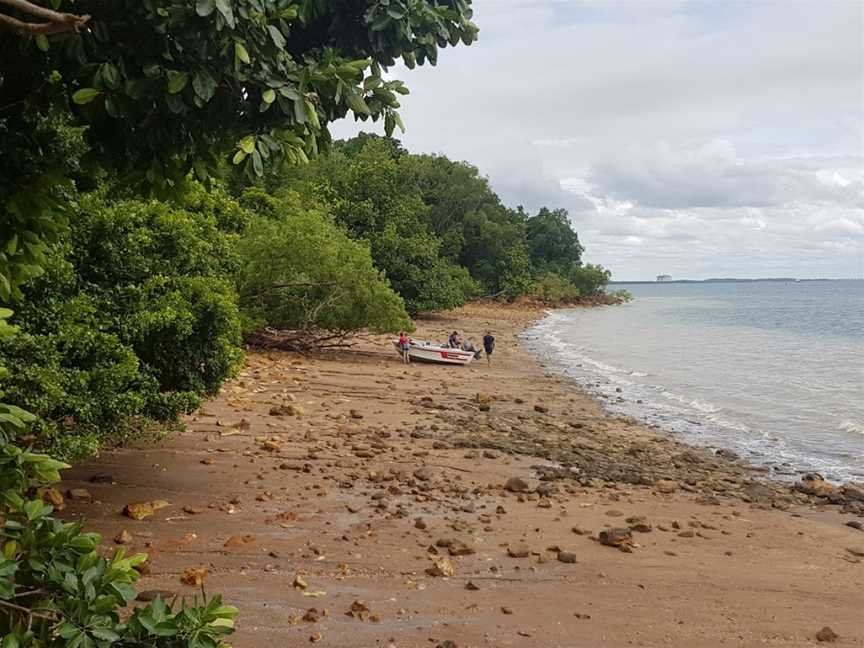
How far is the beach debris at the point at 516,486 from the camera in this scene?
926 centimetres

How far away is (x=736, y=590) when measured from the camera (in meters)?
6.74

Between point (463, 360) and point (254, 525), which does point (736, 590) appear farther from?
point (463, 360)

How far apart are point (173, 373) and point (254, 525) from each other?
178 cm

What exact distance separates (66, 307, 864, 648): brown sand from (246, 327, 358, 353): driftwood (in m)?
7.50

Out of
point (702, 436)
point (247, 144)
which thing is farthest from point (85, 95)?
point (702, 436)

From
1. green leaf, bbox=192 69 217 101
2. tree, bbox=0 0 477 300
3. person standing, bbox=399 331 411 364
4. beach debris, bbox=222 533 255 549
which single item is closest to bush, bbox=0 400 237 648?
tree, bbox=0 0 477 300

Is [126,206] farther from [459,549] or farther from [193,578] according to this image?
[459,549]

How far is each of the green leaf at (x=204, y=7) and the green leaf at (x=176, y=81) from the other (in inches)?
13.4

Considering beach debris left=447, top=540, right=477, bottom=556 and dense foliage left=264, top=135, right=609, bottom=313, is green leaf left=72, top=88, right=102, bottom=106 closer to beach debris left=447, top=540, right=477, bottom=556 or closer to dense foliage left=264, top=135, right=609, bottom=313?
dense foliage left=264, top=135, right=609, bottom=313

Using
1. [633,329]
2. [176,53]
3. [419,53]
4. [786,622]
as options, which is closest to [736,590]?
[786,622]

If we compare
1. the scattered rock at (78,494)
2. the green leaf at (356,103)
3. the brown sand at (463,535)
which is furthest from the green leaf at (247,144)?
the scattered rock at (78,494)

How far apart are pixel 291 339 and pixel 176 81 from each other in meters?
18.1

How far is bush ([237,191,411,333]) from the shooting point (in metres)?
18.8

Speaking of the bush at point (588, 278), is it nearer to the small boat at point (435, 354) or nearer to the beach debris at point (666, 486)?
the small boat at point (435, 354)
